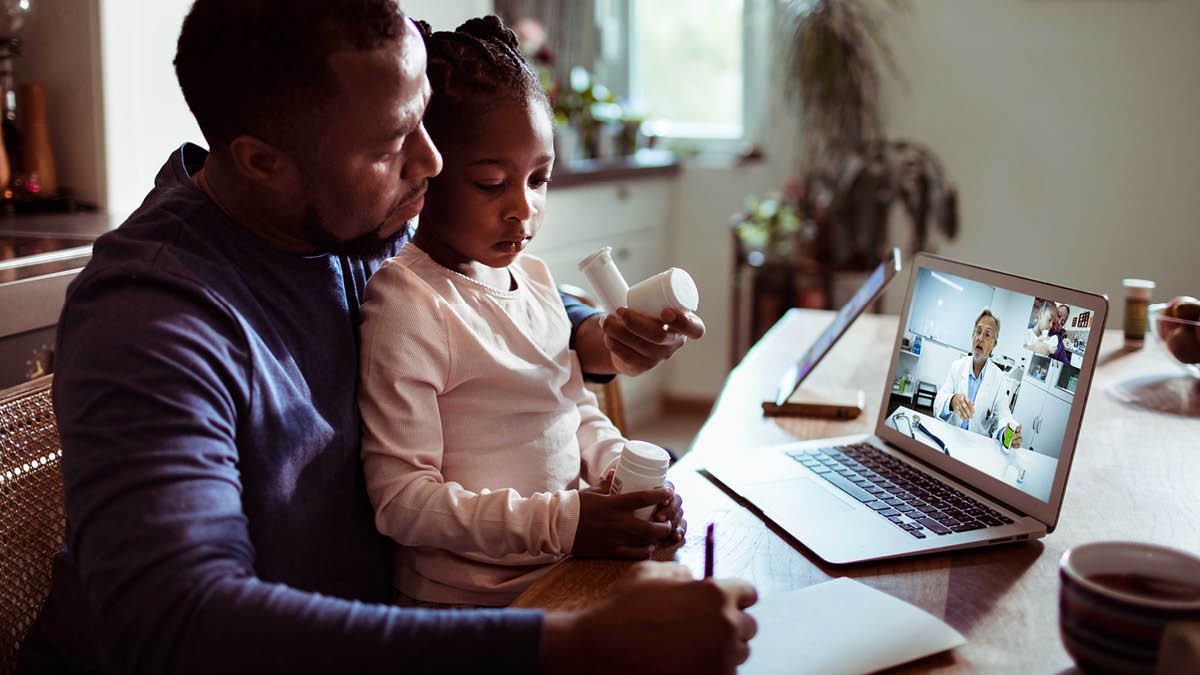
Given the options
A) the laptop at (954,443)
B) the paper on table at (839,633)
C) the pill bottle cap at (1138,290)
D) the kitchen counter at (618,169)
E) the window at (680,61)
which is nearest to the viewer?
the paper on table at (839,633)

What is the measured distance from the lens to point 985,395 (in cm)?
113

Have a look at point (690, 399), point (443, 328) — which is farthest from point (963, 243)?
point (443, 328)

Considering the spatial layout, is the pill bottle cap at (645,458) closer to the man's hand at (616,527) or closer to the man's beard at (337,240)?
the man's hand at (616,527)

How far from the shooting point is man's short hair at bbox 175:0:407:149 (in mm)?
859

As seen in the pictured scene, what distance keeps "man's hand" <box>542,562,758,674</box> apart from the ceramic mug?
9.7 inches

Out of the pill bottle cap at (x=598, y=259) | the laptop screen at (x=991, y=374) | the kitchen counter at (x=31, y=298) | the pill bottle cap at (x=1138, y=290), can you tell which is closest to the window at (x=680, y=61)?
the pill bottle cap at (x=1138, y=290)

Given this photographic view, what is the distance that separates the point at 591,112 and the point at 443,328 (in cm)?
→ 285

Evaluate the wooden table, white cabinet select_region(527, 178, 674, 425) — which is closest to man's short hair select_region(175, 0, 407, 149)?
the wooden table

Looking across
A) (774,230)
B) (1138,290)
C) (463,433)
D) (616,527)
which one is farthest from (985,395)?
(774,230)

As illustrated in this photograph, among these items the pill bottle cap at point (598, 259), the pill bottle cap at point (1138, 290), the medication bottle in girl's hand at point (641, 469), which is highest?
the pill bottle cap at point (598, 259)

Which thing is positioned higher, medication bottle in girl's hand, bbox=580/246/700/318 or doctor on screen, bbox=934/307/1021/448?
medication bottle in girl's hand, bbox=580/246/700/318

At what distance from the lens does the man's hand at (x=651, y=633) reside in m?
0.69

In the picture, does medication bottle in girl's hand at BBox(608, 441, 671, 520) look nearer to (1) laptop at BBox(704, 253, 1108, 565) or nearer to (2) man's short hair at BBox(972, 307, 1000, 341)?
(1) laptop at BBox(704, 253, 1108, 565)

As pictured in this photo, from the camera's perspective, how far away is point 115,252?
866mm
